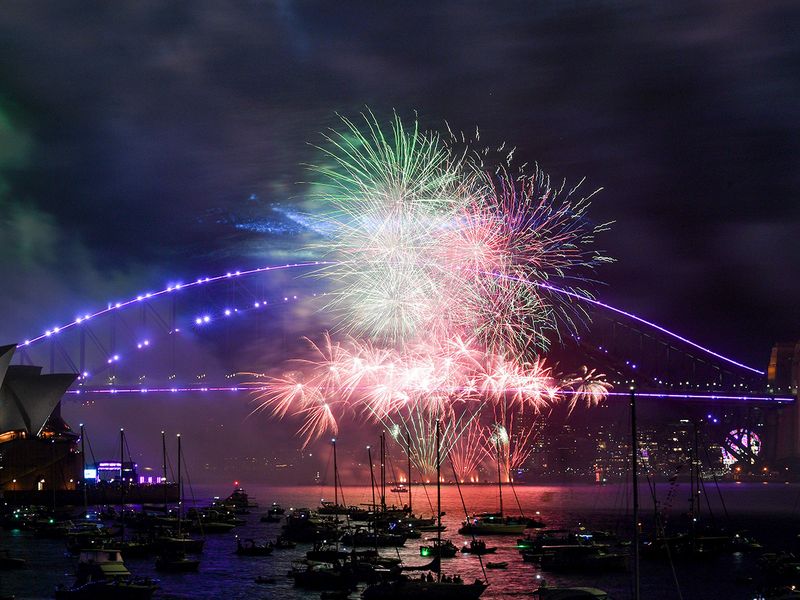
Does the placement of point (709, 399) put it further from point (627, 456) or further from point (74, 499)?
point (74, 499)

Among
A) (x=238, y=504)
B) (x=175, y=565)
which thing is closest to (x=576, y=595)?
(x=175, y=565)

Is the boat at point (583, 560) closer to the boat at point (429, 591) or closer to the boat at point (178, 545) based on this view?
the boat at point (429, 591)

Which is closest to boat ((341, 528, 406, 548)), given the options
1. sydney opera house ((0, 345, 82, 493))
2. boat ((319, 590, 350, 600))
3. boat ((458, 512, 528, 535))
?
boat ((458, 512, 528, 535))

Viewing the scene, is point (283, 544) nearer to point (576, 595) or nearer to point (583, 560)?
point (583, 560)

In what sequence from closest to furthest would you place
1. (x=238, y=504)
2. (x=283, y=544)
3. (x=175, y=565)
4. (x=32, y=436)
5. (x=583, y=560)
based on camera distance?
(x=583, y=560) → (x=175, y=565) → (x=283, y=544) → (x=32, y=436) → (x=238, y=504)

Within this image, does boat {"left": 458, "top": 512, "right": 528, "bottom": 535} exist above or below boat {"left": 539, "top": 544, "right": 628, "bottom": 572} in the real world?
below

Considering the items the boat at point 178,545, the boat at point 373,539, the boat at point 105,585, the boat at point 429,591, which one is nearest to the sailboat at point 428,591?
the boat at point 429,591

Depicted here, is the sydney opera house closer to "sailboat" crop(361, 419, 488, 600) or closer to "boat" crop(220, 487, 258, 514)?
"boat" crop(220, 487, 258, 514)

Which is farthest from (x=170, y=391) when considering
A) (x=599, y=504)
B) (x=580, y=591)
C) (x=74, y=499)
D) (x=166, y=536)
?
(x=580, y=591)
